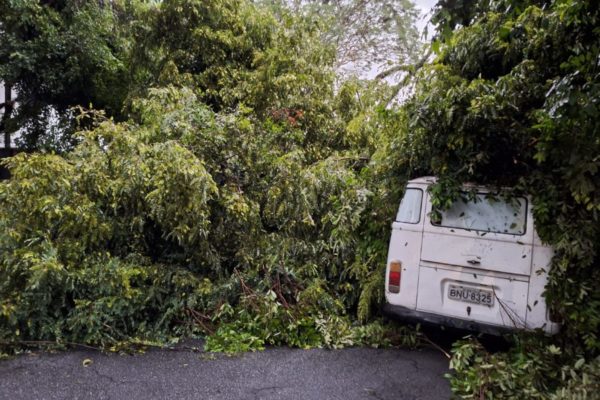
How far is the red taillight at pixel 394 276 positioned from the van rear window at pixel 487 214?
529 mm

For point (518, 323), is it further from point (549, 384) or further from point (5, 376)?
point (5, 376)

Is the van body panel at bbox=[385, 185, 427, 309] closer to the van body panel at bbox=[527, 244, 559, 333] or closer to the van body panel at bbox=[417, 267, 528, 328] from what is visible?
the van body panel at bbox=[417, 267, 528, 328]

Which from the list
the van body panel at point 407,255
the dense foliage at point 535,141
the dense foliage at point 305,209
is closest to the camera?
the dense foliage at point 535,141

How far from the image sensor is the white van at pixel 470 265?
4129 millimetres

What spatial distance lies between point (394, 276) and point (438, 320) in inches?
21.9

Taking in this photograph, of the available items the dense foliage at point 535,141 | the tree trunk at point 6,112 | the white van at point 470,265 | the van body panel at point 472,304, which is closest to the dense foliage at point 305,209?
the dense foliage at point 535,141

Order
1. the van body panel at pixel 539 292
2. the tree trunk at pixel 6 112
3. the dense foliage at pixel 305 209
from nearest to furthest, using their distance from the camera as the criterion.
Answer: the dense foliage at pixel 305 209, the van body panel at pixel 539 292, the tree trunk at pixel 6 112

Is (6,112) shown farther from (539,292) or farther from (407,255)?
→ (539,292)

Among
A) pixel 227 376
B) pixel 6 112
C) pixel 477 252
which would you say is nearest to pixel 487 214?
pixel 477 252

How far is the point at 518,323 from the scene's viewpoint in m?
4.13

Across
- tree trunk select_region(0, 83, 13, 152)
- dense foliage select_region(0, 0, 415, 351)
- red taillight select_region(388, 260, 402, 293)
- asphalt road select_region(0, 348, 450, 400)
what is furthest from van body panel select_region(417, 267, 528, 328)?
tree trunk select_region(0, 83, 13, 152)

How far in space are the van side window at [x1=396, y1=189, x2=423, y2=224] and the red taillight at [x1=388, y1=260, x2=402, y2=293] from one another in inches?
16.9

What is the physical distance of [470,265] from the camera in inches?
170

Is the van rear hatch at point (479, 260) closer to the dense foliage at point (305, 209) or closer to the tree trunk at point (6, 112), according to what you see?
the dense foliage at point (305, 209)
